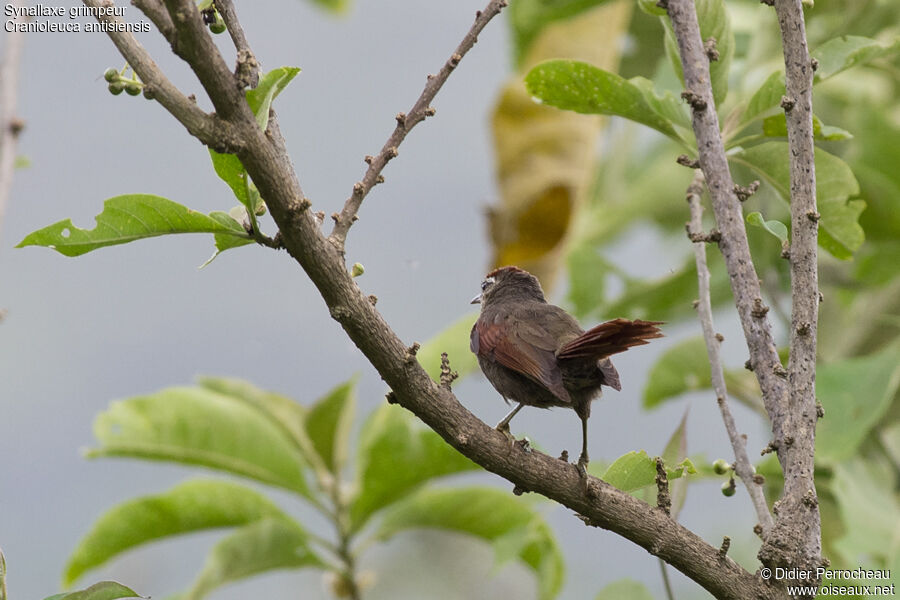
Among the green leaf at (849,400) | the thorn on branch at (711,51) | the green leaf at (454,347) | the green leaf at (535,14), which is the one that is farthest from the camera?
the green leaf at (535,14)

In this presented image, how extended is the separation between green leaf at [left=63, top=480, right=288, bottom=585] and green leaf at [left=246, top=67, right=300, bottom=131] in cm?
251

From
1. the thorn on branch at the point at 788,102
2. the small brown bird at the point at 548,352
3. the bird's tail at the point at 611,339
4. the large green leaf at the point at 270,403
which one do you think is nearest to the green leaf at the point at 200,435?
the large green leaf at the point at 270,403

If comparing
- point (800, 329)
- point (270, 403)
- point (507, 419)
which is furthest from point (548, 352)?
point (270, 403)

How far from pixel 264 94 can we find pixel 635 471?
110cm

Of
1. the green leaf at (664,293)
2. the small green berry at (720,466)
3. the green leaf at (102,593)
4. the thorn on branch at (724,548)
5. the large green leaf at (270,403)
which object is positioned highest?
the green leaf at (664,293)

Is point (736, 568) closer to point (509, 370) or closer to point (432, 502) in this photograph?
point (509, 370)

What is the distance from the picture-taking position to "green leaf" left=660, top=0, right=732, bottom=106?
8.81 feet

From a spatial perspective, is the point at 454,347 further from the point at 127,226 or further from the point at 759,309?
the point at 127,226

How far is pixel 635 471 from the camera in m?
2.18

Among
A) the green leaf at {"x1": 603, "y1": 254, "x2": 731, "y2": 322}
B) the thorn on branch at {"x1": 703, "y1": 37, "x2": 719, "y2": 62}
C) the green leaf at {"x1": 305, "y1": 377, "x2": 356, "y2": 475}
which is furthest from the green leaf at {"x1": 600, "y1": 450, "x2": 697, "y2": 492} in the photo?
the green leaf at {"x1": 603, "y1": 254, "x2": 731, "y2": 322}

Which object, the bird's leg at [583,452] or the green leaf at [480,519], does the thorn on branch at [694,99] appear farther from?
the green leaf at [480,519]

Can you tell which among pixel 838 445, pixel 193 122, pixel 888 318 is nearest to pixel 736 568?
pixel 193 122

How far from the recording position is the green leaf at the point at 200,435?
13.0 feet

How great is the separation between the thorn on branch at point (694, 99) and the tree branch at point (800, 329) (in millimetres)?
234
